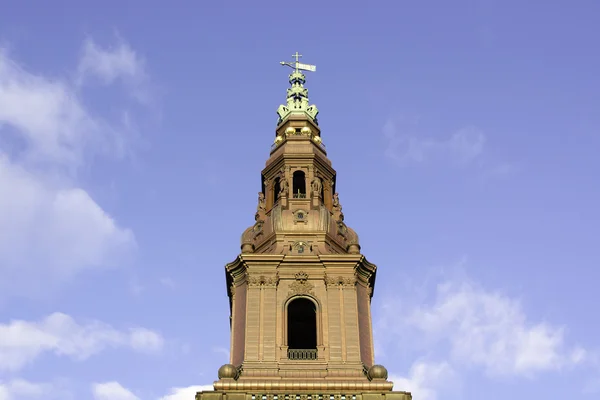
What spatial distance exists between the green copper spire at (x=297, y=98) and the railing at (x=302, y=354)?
843 inches

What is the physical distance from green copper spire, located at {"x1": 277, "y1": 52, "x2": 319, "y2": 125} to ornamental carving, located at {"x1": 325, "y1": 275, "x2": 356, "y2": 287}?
17.1 metres

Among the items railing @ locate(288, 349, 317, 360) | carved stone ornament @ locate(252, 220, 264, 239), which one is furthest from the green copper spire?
railing @ locate(288, 349, 317, 360)

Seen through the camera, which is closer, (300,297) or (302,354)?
(302,354)

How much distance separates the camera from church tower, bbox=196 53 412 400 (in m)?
52.4

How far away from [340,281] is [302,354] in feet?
17.1

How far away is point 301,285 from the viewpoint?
5781 centimetres

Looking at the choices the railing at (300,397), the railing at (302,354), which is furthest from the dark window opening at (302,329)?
the railing at (300,397)

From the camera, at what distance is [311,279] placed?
2287 inches

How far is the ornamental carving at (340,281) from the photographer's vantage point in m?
57.8

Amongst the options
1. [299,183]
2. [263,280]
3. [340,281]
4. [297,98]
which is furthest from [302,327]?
[297,98]

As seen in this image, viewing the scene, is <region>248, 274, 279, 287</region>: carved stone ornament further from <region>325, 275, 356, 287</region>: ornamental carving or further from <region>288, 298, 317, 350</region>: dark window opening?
<region>288, 298, 317, 350</region>: dark window opening

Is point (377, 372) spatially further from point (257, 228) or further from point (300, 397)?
point (257, 228)

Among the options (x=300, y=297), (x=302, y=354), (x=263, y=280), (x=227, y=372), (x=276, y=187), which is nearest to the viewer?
(x=227, y=372)

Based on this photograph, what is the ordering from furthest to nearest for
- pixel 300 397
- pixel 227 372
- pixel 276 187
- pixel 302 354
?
pixel 276 187 < pixel 302 354 < pixel 227 372 < pixel 300 397
